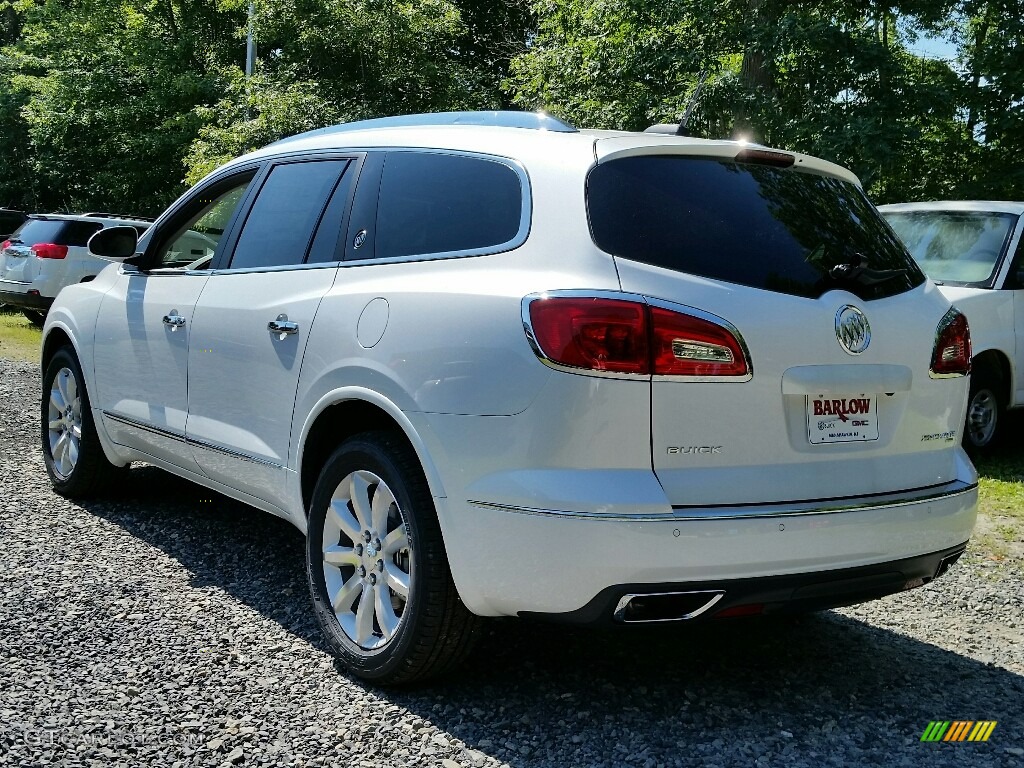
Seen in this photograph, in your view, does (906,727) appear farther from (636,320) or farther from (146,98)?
(146,98)

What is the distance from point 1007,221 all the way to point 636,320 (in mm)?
6427

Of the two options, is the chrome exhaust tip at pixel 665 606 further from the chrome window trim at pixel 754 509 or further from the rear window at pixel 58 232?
the rear window at pixel 58 232

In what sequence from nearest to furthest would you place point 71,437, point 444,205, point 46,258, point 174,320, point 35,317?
point 444,205, point 174,320, point 71,437, point 46,258, point 35,317

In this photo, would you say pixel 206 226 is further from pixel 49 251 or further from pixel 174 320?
pixel 49 251

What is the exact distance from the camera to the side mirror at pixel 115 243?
218 inches

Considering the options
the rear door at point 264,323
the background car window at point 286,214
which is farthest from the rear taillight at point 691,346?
the background car window at point 286,214

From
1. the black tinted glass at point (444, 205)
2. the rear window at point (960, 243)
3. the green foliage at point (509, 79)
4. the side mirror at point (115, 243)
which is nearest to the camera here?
the black tinted glass at point (444, 205)

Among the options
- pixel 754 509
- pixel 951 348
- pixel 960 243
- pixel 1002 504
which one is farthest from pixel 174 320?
pixel 960 243

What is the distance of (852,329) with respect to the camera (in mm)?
3365

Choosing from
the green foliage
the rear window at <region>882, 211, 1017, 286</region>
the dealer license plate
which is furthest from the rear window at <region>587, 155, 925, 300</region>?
the rear window at <region>882, 211, 1017, 286</region>

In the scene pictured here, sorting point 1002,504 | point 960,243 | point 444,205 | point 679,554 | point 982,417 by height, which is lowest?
point 1002,504

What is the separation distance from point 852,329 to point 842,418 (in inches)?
10.3

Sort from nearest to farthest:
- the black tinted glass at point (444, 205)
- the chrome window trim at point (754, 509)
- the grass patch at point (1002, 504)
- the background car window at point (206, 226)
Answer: the chrome window trim at point (754, 509), the black tinted glass at point (444, 205), the background car window at point (206, 226), the grass patch at point (1002, 504)

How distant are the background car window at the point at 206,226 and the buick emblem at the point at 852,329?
2661 mm
